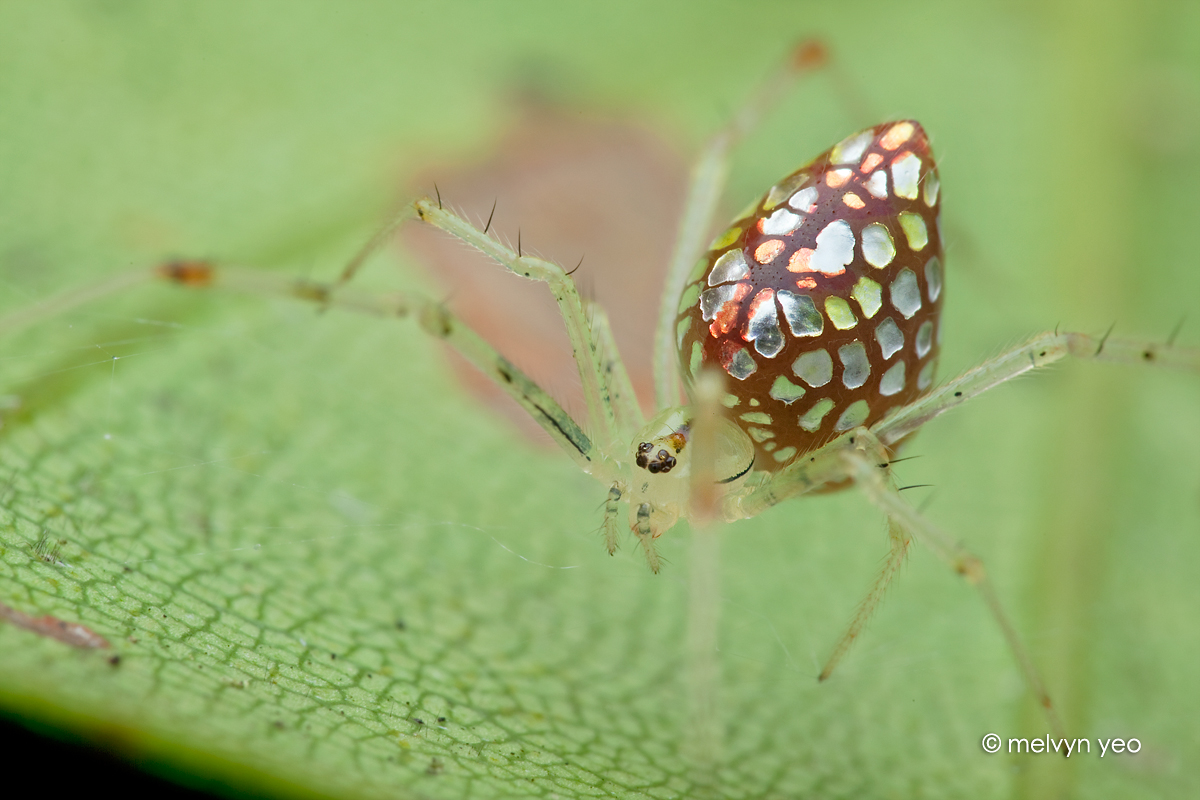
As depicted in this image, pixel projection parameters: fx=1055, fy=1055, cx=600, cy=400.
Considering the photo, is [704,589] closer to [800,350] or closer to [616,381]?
[800,350]

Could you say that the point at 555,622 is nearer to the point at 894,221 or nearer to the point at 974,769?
the point at 974,769

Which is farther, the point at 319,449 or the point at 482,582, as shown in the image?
the point at 319,449

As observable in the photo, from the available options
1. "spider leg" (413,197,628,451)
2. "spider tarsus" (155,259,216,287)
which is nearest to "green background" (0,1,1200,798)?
"spider leg" (413,197,628,451)

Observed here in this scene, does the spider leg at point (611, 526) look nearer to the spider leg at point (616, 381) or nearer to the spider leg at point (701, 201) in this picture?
the spider leg at point (616, 381)

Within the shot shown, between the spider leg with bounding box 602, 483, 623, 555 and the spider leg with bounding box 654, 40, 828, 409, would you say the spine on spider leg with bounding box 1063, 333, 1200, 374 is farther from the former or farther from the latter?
the spider leg with bounding box 602, 483, 623, 555

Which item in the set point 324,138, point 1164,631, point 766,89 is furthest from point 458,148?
point 1164,631

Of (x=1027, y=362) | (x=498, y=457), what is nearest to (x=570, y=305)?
(x=498, y=457)
